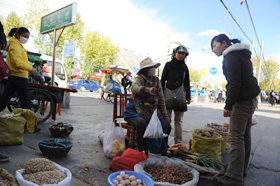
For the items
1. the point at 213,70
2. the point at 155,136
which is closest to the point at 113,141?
the point at 155,136

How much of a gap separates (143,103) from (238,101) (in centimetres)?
141

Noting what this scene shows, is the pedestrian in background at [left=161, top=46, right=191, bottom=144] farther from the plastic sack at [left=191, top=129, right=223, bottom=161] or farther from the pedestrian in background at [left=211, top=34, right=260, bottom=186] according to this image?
the pedestrian in background at [left=211, top=34, right=260, bottom=186]

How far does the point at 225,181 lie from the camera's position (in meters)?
2.47

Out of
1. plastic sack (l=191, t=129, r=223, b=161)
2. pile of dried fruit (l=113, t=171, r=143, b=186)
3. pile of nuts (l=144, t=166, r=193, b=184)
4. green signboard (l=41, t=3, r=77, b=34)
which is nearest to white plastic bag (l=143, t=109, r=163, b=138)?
pile of nuts (l=144, t=166, r=193, b=184)

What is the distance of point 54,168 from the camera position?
2.08 m

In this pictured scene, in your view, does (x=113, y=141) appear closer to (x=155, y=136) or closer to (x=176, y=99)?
(x=155, y=136)

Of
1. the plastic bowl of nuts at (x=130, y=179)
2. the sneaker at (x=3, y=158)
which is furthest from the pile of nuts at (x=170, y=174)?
the sneaker at (x=3, y=158)

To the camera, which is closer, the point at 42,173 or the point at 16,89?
the point at 42,173

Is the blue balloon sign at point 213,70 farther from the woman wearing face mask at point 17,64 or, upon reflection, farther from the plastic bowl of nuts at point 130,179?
the plastic bowl of nuts at point 130,179

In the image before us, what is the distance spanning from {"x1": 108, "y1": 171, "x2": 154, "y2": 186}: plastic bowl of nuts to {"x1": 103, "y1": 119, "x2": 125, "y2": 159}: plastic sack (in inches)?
36.2

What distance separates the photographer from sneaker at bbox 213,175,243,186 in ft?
8.02

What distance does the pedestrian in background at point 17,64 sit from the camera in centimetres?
359

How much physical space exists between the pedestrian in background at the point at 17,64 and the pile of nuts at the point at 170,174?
2.86 metres

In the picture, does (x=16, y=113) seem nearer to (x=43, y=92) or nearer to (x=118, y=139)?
(x=43, y=92)
